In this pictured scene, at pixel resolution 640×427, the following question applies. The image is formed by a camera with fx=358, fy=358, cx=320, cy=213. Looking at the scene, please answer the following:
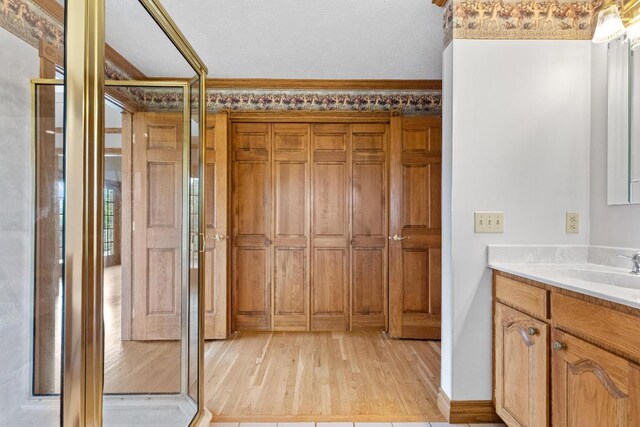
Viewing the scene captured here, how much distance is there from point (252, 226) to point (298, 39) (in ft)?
5.77

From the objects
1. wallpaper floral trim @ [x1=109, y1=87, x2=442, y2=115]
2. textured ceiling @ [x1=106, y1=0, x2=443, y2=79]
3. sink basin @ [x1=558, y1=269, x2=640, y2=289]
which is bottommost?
sink basin @ [x1=558, y1=269, x2=640, y2=289]

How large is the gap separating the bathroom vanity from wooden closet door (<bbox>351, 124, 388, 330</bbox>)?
161 centimetres

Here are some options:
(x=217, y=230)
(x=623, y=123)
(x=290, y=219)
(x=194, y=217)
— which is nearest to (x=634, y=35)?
(x=623, y=123)

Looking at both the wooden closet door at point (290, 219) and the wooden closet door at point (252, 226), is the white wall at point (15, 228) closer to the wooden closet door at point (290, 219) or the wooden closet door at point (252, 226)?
the wooden closet door at point (252, 226)

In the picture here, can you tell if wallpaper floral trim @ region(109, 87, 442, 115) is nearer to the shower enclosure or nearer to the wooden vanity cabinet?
the shower enclosure

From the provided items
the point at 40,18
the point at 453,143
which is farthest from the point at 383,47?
the point at 40,18

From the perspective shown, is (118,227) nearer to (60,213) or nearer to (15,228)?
(15,228)

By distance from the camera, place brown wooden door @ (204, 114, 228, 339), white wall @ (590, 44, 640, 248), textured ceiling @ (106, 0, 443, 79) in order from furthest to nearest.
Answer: brown wooden door @ (204, 114, 228, 339), textured ceiling @ (106, 0, 443, 79), white wall @ (590, 44, 640, 248)

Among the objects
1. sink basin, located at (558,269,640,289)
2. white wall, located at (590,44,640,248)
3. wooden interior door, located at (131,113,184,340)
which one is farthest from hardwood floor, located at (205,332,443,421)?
white wall, located at (590,44,640,248)

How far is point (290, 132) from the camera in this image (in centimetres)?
354

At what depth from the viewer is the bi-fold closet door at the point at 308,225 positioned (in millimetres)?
3531

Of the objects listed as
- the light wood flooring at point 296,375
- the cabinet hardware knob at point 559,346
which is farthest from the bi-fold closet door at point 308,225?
the cabinet hardware knob at point 559,346

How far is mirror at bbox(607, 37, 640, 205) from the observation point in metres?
1.75

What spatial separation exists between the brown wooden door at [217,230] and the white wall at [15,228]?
5.98 ft
